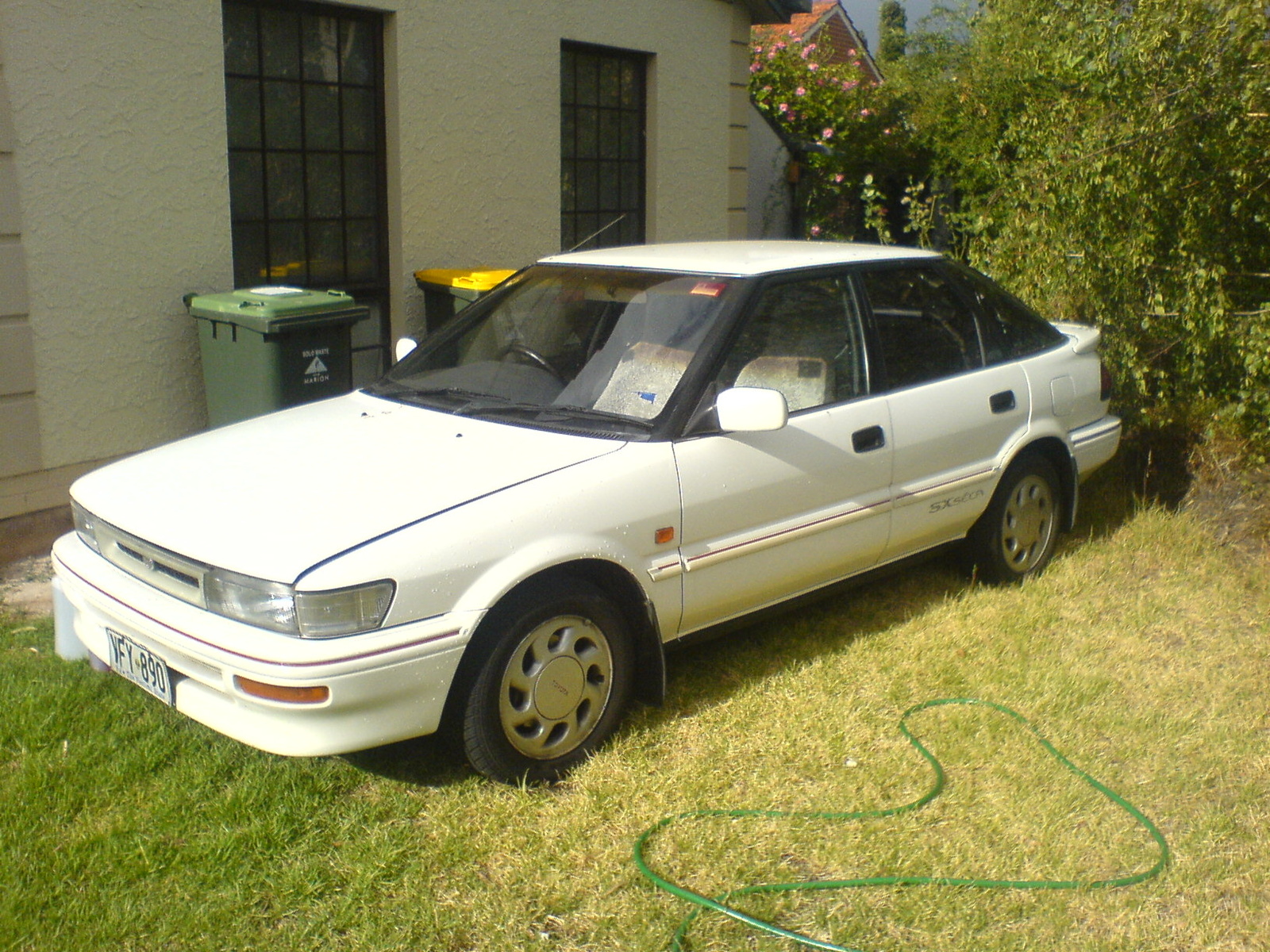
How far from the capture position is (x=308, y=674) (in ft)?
10.7

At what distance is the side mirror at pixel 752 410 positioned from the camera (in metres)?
3.99

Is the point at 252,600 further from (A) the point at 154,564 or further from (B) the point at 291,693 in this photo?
(A) the point at 154,564

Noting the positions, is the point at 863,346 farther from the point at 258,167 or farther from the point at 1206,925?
the point at 258,167

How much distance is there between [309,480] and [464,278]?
3.98 m

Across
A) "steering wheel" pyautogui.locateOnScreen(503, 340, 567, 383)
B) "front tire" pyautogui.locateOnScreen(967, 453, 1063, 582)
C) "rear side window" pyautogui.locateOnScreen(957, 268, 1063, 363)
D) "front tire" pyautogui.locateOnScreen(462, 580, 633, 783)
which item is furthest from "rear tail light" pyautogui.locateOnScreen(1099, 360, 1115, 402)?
"front tire" pyautogui.locateOnScreen(462, 580, 633, 783)

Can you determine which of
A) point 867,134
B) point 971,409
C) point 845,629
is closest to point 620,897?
point 845,629

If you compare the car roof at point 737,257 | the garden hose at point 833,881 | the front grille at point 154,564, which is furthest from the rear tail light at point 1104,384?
the front grille at point 154,564

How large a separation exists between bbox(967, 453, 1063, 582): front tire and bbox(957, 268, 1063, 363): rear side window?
0.46 metres

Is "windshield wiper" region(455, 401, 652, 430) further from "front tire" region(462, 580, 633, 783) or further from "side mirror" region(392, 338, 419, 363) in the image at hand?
"side mirror" region(392, 338, 419, 363)

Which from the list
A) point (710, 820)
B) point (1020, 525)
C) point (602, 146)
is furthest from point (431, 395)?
point (602, 146)

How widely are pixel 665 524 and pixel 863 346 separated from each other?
1.25 m

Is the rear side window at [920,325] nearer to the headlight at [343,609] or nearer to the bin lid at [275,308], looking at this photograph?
the headlight at [343,609]

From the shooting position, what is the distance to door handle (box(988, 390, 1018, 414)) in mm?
5230

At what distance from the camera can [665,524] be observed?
13.1 feet
